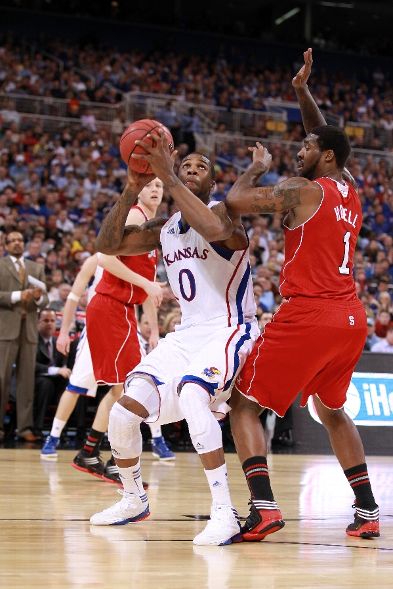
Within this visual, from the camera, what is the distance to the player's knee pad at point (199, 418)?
4.73 metres

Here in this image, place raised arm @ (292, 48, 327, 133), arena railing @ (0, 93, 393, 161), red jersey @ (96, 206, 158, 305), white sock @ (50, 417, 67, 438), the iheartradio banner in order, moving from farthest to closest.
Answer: arena railing @ (0, 93, 393, 161)
the iheartradio banner
white sock @ (50, 417, 67, 438)
red jersey @ (96, 206, 158, 305)
raised arm @ (292, 48, 327, 133)

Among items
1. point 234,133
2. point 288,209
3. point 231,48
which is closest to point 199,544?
point 288,209

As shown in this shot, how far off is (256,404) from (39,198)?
43.9 ft

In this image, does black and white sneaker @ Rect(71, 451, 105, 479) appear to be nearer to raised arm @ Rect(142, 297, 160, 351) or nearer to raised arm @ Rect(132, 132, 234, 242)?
raised arm @ Rect(142, 297, 160, 351)

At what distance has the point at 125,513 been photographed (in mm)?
5199

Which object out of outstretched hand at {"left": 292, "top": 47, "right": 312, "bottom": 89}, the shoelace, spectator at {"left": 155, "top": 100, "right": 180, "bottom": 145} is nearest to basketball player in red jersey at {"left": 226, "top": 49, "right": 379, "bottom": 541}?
the shoelace

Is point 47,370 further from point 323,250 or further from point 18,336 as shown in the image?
point 323,250

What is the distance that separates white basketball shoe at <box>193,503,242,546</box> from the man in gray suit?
255 inches

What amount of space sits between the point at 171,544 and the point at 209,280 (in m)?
1.34

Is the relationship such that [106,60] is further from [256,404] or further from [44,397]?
[256,404]

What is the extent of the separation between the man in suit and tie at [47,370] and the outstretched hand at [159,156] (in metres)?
6.62

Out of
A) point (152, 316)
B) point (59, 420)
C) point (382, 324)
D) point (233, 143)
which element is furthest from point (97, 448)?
point (233, 143)

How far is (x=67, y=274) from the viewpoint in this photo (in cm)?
1402

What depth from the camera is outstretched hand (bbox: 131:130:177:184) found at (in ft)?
15.5
